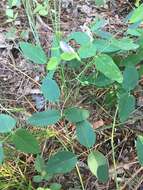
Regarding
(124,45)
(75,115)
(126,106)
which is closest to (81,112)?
(75,115)

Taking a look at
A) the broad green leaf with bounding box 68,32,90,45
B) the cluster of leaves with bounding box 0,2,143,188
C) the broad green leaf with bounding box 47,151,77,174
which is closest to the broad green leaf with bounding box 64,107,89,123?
the cluster of leaves with bounding box 0,2,143,188

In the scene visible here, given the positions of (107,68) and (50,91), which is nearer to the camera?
(107,68)

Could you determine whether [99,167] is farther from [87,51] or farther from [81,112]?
Result: [87,51]

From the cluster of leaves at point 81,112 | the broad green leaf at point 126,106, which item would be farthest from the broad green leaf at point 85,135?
the broad green leaf at point 126,106

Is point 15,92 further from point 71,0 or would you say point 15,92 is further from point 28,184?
point 71,0

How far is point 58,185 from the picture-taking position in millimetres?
1343

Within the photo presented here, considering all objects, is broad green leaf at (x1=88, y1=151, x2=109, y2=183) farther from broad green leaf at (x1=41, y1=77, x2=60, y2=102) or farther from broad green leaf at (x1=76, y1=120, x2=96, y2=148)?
broad green leaf at (x1=41, y1=77, x2=60, y2=102)

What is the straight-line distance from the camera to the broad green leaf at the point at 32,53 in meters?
1.36

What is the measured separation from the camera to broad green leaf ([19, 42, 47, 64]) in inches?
53.4

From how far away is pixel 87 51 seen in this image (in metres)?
1.18

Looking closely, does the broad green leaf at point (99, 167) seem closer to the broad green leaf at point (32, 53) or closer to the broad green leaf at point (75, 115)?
the broad green leaf at point (75, 115)

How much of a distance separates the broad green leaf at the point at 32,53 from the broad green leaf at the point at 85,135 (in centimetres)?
24

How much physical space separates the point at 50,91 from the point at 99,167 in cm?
27

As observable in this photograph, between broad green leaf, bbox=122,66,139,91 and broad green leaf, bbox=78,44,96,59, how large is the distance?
19cm
